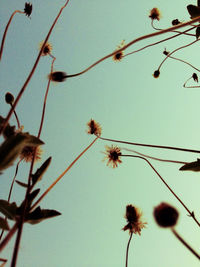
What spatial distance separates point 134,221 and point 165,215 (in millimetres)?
1120

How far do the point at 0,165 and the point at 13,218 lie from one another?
0.34 meters

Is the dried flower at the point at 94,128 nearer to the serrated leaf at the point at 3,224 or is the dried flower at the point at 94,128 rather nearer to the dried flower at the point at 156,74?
the dried flower at the point at 156,74

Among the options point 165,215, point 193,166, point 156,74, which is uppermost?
point 156,74

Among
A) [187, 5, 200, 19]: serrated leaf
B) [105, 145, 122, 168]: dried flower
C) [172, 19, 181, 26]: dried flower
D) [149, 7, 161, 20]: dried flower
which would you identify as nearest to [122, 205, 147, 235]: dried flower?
[105, 145, 122, 168]: dried flower

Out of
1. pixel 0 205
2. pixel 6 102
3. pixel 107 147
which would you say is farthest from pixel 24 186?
pixel 107 147

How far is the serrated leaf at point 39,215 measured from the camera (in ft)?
2.98

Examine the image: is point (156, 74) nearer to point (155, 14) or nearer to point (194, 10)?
point (194, 10)

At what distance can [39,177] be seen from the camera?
0.91m

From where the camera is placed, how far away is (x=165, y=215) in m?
0.45

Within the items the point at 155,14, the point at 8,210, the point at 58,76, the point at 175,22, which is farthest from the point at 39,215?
the point at 155,14

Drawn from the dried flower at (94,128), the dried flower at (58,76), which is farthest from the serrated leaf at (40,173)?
the dried flower at (94,128)

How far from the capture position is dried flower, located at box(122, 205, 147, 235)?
1.48 meters

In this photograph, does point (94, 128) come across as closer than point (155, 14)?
Yes

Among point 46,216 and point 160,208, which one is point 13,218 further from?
point 160,208
